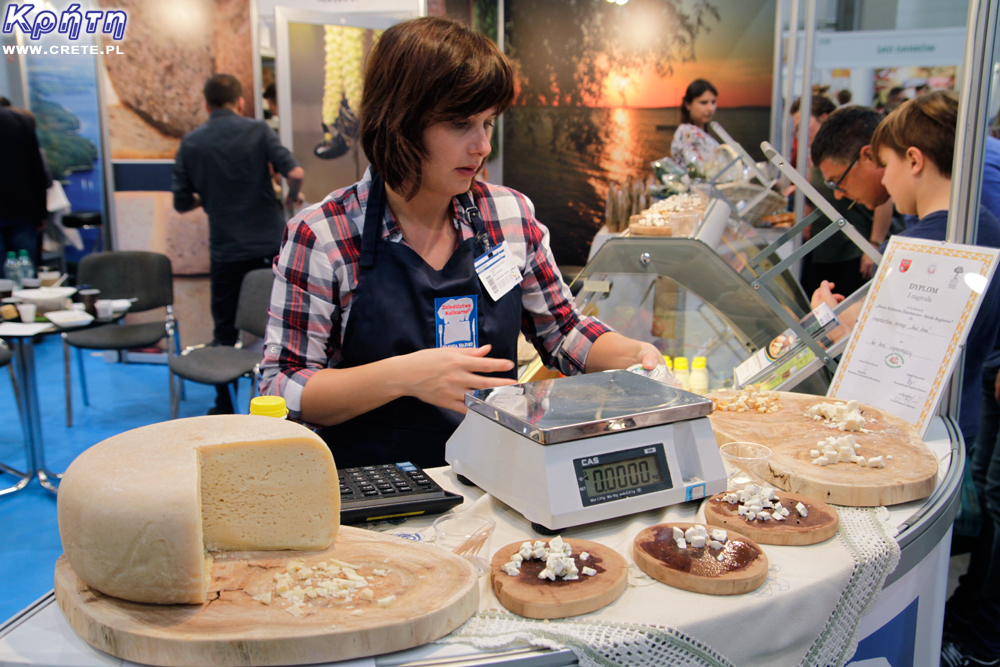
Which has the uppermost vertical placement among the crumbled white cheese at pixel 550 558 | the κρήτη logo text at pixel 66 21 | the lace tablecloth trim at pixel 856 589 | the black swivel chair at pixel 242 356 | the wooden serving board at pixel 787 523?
the κρήτη logo text at pixel 66 21

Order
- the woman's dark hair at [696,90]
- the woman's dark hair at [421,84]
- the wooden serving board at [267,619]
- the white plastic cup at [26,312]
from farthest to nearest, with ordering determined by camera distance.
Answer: the woman's dark hair at [696,90]
the white plastic cup at [26,312]
the woman's dark hair at [421,84]
the wooden serving board at [267,619]

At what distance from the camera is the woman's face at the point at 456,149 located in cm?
165

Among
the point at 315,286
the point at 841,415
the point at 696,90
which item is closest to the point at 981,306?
the point at 841,415

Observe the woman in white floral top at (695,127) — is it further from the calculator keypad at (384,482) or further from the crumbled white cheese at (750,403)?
the calculator keypad at (384,482)

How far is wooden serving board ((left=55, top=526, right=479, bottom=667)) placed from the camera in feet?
2.95

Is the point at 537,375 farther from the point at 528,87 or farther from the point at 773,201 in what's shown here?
the point at 528,87

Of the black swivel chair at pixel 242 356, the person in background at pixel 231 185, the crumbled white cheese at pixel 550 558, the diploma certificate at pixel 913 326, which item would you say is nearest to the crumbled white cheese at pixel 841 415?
the diploma certificate at pixel 913 326

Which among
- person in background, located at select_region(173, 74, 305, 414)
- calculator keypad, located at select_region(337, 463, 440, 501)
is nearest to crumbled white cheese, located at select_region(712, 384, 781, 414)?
calculator keypad, located at select_region(337, 463, 440, 501)

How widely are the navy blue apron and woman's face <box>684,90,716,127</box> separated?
5.52 metres

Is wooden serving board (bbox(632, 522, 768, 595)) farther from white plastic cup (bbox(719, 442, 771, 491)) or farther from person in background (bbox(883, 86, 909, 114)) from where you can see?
person in background (bbox(883, 86, 909, 114))

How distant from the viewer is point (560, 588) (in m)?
1.03

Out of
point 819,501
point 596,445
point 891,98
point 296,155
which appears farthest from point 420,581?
point 891,98

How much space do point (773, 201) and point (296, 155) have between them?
A: 12.0ft

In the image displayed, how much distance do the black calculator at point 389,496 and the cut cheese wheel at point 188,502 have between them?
121mm
